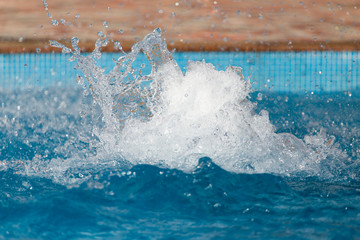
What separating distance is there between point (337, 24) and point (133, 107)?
13.6ft

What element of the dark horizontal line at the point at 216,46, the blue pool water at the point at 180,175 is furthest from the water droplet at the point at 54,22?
the blue pool water at the point at 180,175

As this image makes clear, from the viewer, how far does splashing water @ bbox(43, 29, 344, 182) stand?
2152 mm

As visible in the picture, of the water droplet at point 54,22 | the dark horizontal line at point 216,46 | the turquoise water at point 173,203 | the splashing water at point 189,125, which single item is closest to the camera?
the turquoise water at point 173,203

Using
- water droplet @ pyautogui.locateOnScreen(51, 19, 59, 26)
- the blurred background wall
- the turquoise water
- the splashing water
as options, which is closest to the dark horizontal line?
the blurred background wall

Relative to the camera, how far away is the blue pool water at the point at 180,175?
1.65 metres

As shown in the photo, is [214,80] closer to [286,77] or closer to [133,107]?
[133,107]

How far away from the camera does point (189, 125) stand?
2277 millimetres

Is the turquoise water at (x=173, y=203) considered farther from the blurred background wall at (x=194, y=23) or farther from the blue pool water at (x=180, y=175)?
the blurred background wall at (x=194, y=23)

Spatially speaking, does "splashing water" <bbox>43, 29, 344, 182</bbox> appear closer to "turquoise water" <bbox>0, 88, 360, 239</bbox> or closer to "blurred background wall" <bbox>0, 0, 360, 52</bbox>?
"turquoise water" <bbox>0, 88, 360, 239</bbox>

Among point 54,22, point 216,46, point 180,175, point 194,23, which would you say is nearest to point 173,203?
point 180,175

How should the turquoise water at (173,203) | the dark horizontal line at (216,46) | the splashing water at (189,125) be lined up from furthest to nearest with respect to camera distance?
the dark horizontal line at (216,46) < the splashing water at (189,125) < the turquoise water at (173,203)

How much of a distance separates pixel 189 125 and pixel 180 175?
0.40m

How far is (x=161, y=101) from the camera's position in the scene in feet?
8.32

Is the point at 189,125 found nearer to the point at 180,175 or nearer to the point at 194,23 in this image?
the point at 180,175
